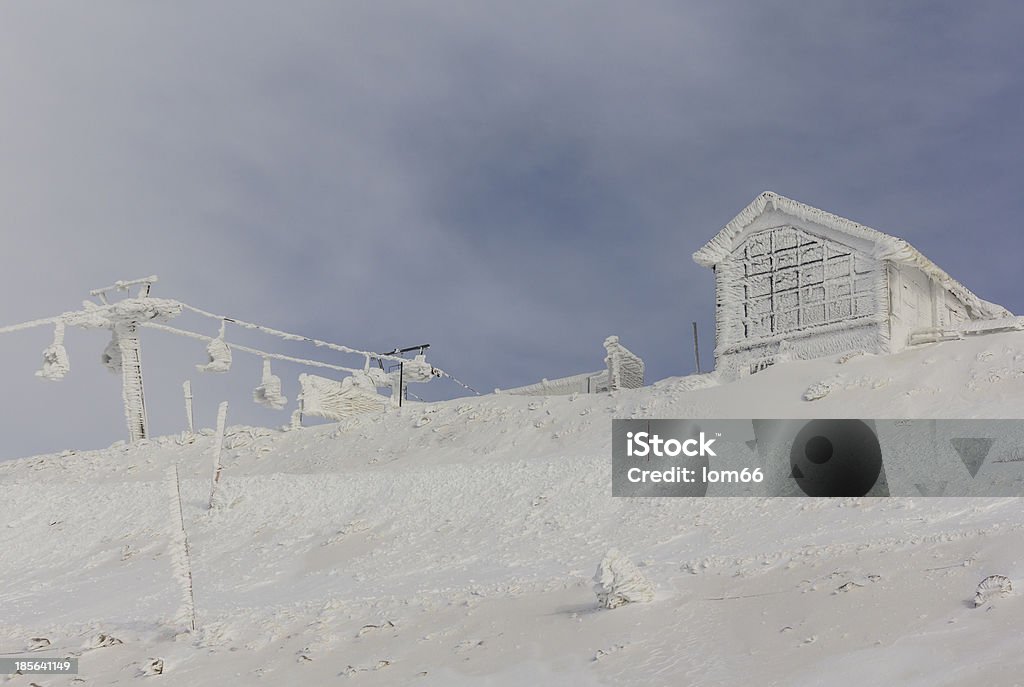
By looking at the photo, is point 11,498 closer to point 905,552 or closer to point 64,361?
point 64,361

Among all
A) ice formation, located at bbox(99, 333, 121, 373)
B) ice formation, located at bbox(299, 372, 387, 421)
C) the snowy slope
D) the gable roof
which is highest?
the gable roof

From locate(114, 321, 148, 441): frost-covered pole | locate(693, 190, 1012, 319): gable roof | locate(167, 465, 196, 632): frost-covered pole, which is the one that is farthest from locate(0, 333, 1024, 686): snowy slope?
locate(693, 190, 1012, 319): gable roof

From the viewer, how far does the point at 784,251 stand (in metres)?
36.1

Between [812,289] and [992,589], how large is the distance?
2427 centimetres

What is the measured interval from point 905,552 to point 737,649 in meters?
4.02

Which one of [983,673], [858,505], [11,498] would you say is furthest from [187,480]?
[983,673]

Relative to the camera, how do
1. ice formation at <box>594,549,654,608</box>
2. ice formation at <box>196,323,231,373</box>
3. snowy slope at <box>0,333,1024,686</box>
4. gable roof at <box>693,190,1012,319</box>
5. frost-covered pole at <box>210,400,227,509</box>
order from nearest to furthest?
snowy slope at <box>0,333,1024,686</box>, ice formation at <box>594,549,654,608</box>, frost-covered pole at <box>210,400,227,509</box>, gable roof at <box>693,190,1012,319</box>, ice formation at <box>196,323,231,373</box>

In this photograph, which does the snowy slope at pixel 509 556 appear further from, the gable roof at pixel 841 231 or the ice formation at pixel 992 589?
the gable roof at pixel 841 231

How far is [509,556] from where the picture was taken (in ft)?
71.4

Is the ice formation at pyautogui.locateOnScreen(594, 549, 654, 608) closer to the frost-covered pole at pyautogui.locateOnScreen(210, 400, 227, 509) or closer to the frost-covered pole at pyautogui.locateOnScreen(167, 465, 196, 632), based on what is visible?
the frost-covered pole at pyautogui.locateOnScreen(167, 465, 196, 632)

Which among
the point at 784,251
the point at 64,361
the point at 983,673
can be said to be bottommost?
the point at 983,673

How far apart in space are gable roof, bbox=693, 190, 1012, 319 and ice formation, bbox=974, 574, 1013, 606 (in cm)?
2296

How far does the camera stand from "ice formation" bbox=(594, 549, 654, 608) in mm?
14680

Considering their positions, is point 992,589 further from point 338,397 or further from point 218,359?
point 338,397
